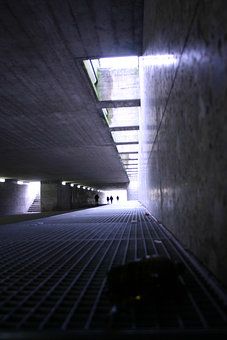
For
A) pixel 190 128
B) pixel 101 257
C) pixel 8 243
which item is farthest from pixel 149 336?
pixel 8 243

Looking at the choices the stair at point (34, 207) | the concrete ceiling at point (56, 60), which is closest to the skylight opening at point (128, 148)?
the concrete ceiling at point (56, 60)

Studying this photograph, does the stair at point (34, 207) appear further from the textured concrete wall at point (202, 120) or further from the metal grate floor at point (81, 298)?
the textured concrete wall at point (202, 120)

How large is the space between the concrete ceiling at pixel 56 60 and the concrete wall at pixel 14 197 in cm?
1552

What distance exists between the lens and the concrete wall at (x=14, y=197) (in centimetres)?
3314

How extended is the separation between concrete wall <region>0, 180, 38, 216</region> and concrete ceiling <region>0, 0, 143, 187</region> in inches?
611

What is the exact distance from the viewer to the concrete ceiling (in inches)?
290

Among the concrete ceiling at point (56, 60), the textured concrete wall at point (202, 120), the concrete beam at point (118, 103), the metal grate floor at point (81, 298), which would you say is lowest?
the metal grate floor at point (81, 298)

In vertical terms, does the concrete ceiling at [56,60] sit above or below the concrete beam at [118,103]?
above

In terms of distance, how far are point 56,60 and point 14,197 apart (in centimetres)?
2861

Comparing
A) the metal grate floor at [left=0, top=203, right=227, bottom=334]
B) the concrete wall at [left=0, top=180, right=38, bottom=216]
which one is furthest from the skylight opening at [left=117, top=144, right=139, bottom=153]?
the metal grate floor at [left=0, top=203, right=227, bottom=334]

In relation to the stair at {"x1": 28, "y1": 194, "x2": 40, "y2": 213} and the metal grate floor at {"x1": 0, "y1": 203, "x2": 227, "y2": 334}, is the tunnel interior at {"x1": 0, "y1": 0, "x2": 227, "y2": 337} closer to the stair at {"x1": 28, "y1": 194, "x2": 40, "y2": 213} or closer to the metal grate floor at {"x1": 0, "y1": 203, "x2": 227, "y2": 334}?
the metal grate floor at {"x1": 0, "y1": 203, "x2": 227, "y2": 334}

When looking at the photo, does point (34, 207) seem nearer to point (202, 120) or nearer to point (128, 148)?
point (128, 148)

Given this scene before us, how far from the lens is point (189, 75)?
2.61 meters

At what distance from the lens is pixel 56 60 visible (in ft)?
31.1
